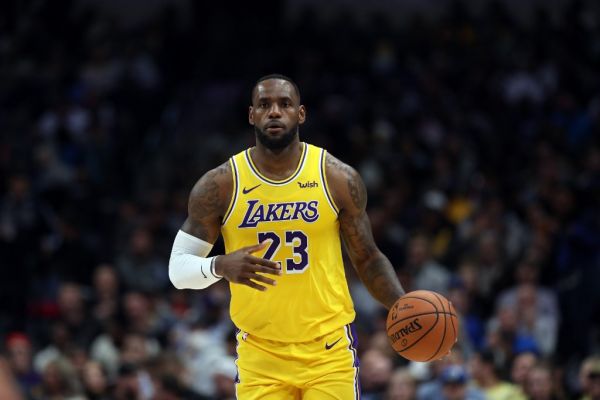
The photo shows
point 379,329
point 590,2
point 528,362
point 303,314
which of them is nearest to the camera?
point 303,314

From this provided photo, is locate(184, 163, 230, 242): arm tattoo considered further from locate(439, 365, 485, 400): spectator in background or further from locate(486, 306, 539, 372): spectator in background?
locate(486, 306, 539, 372): spectator in background

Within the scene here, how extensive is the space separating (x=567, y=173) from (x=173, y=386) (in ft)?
19.6

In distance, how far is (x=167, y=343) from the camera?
39.0 feet

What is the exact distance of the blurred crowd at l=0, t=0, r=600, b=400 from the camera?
10891mm

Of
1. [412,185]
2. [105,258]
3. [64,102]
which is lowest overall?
[105,258]

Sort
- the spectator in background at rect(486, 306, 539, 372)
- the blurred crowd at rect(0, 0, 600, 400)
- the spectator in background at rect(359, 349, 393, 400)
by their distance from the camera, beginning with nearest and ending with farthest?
the spectator in background at rect(359, 349, 393, 400), the spectator in background at rect(486, 306, 539, 372), the blurred crowd at rect(0, 0, 600, 400)

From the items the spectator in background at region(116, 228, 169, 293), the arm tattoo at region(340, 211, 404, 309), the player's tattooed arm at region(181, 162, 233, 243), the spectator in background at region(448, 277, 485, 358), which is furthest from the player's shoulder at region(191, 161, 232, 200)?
the spectator in background at region(116, 228, 169, 293)

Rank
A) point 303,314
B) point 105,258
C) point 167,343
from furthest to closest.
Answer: point 105,258 < point 167,343 < point 303,314

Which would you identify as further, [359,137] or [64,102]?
[64,102]

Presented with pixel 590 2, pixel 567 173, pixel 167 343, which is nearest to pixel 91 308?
pixel 167 343

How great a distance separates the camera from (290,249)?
6160mm

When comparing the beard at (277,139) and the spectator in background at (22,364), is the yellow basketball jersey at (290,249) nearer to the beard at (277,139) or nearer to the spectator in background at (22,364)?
the beard at (277,139)

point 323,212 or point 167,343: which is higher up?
point 167,343

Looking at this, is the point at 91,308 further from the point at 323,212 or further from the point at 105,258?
the point at 323,212
